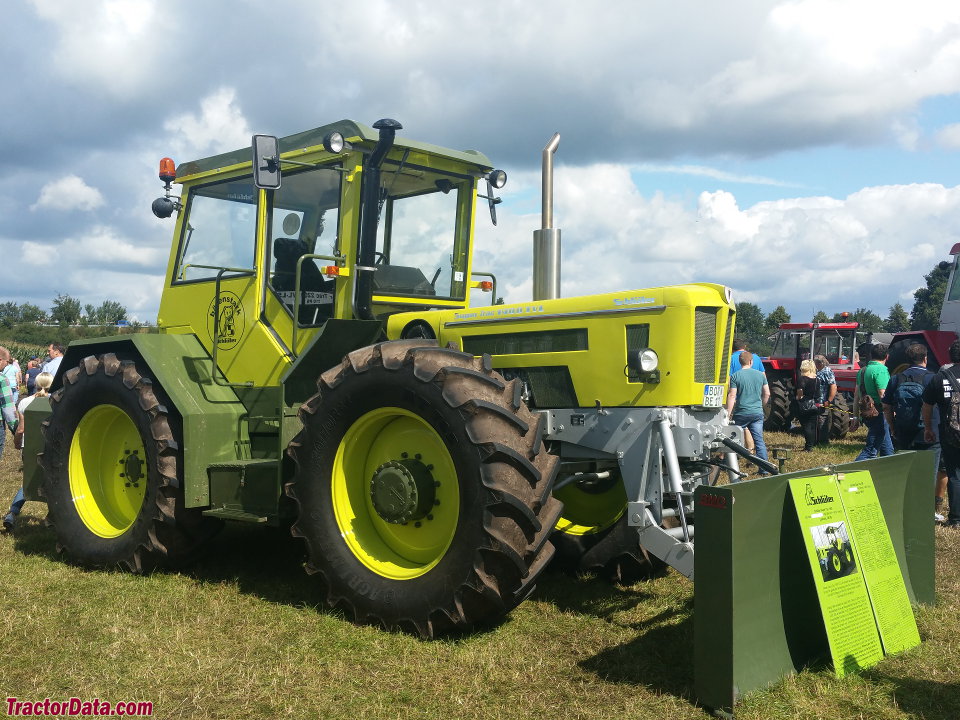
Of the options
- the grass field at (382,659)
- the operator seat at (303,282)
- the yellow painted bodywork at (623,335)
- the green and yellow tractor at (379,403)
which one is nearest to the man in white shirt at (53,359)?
the green and yellow tractor at (379,403)

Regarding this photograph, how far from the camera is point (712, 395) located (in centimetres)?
488

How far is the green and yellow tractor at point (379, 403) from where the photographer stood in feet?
14.3

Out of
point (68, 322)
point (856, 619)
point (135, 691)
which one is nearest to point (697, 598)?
point (856, 619)

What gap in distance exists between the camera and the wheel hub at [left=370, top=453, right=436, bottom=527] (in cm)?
456

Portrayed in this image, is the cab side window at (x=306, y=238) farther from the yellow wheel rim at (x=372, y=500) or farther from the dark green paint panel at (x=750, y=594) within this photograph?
the dark green paint panel at (x=750, y=594)

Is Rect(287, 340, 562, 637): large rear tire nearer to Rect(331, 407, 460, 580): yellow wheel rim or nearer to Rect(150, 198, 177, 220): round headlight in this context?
Rect(331, 407, 460, 580): yellow wheel rim

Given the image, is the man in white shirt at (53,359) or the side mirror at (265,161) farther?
the man in white shirt at (53,359)

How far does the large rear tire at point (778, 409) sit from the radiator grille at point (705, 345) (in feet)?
35.6

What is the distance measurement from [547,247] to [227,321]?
92.9 inches

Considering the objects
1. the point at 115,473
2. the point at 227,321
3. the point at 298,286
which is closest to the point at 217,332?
the point at 227,321

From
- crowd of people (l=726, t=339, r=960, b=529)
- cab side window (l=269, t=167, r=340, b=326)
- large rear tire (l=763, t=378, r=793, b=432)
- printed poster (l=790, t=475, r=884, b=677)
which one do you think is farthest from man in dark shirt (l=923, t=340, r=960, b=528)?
large rear tire (l=763, t=378, r=793, b=432)

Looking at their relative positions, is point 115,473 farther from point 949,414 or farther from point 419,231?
point 949,414

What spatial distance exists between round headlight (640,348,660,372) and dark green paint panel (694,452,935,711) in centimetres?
96

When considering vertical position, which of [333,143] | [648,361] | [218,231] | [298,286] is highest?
[333,143]
